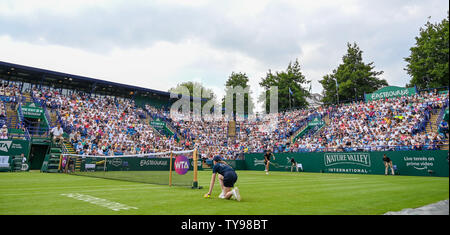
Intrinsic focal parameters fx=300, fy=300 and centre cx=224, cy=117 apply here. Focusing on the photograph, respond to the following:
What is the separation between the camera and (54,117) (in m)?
34.3

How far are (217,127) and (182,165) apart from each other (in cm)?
3378

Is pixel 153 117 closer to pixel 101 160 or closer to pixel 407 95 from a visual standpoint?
pixel 101 160

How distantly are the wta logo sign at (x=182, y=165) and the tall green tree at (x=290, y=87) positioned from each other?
43843mm

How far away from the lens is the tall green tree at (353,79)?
50344mm

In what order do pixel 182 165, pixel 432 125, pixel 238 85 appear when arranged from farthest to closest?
pixel 238 85
pixel 432 125
pixel 182 165

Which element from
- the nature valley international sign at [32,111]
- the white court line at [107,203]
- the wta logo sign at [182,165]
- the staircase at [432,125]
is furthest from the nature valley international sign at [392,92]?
the nature valley international sign at [32,111]

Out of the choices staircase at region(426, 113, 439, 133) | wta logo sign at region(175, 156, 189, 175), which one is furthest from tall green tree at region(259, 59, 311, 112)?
wta logo sign at region(175, 156, 189, 175)

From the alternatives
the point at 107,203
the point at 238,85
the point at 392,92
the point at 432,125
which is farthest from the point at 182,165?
the point at 238,85

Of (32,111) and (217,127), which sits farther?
(217,127)

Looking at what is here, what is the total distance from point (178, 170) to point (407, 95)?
2451 cm

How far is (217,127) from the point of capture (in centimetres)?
4725

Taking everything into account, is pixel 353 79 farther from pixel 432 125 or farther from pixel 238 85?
pixel 432 125

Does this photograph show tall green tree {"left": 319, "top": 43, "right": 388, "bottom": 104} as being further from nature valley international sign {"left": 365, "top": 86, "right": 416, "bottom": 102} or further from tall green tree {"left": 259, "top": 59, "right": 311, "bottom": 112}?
nature valley international sign {"left": 365, "top": 86, "right": 416, "bottom": 102}
